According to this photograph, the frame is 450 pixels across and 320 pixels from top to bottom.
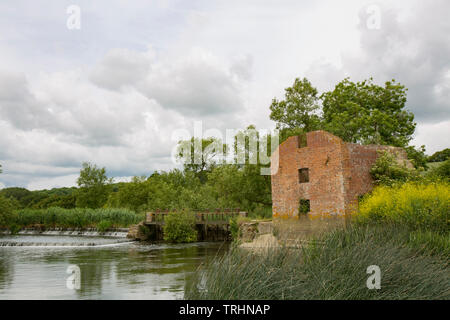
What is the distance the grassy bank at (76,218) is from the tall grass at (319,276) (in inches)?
1040

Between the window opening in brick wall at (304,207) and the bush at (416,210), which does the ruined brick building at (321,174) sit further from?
the bush at (416,210)

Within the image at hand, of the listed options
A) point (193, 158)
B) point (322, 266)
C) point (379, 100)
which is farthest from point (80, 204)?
point (322, 266)

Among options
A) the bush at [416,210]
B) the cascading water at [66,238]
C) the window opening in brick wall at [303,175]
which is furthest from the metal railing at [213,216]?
the bush at [416,210]

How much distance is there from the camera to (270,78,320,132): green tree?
26406mm

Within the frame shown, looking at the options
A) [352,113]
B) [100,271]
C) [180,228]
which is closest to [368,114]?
[352,113]

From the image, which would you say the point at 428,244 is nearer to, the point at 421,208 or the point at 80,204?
the point at 421,208

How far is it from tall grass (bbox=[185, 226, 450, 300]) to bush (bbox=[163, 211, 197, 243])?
17.5 metres

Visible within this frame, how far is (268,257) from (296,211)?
932 centimetres

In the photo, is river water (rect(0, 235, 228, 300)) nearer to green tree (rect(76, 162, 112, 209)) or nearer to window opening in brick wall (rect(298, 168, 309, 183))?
window opening in brick wall (rect(298, 168, 309, 183))

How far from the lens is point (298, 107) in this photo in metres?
26.5

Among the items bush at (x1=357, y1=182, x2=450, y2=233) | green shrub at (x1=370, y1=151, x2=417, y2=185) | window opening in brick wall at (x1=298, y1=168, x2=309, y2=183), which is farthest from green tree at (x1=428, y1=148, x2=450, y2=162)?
bush at (x1=357, y1=182, x2=450, y2=233)

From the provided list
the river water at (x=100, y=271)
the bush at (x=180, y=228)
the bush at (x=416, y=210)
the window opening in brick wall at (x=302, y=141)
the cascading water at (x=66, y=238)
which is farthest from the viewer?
the bush at (x=180, y=228)

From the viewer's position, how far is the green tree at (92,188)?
1983 inches

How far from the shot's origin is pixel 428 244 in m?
8.68
